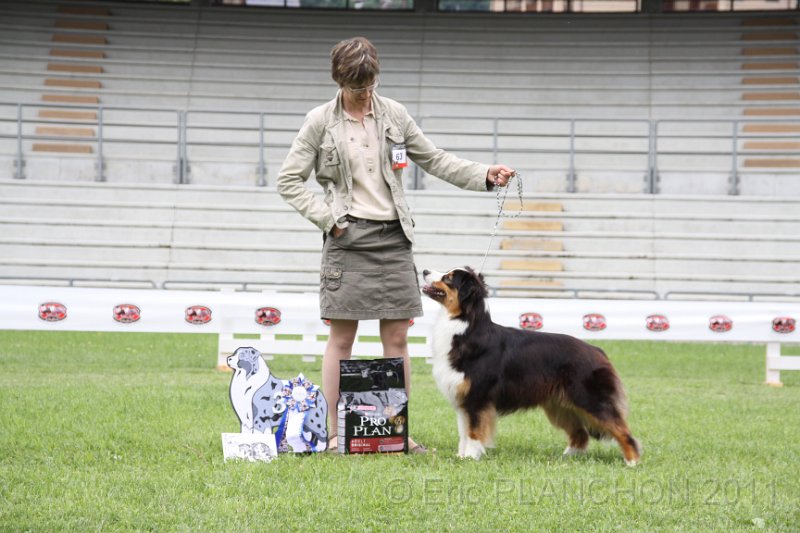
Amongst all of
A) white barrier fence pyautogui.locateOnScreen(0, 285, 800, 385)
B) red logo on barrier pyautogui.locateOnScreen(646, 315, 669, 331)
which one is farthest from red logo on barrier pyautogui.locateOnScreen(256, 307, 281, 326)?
red logo on barrier pyautogui.locateOnScreen(646, 315, 669, 331)

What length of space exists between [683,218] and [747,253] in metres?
1.00

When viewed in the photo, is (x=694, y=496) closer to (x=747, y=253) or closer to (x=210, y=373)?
(x=210, y=373)

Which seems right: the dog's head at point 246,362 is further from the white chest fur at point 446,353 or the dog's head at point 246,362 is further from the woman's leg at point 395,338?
the white chest fur at point 446,353

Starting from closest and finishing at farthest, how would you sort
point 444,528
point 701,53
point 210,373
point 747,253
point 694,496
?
point 444,528 < point 694,496 < point 210,373 < point 747,253 < point 701,53

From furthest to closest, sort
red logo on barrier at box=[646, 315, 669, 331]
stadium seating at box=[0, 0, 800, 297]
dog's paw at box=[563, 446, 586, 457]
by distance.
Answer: stadium seating at box=[0, 0, 800, 297] < red logo on barrier at box=[646, 315, 669, 331] < dog's paw at box=[563, 446, 586, 457]

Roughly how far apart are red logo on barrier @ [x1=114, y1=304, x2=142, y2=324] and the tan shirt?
14.9ft

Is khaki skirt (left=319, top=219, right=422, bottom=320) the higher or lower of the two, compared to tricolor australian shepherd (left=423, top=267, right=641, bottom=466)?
higher

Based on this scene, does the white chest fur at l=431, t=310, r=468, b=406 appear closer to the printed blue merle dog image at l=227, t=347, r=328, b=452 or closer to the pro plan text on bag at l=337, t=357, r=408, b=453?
the pro plan text on bag at l=337, t=357, r=408, b=453

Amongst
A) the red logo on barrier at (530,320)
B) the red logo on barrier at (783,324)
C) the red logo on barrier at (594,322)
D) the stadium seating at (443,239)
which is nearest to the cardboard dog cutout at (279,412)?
the red logo on barrier at (530,320)

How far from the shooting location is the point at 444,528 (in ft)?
12.8

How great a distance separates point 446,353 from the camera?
537 cm

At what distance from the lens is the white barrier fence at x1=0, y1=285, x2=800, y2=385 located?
9.42 meters

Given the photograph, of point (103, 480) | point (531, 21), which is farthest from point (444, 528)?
point (531, 21)

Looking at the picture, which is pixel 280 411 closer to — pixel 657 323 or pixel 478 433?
pixel 478 433
